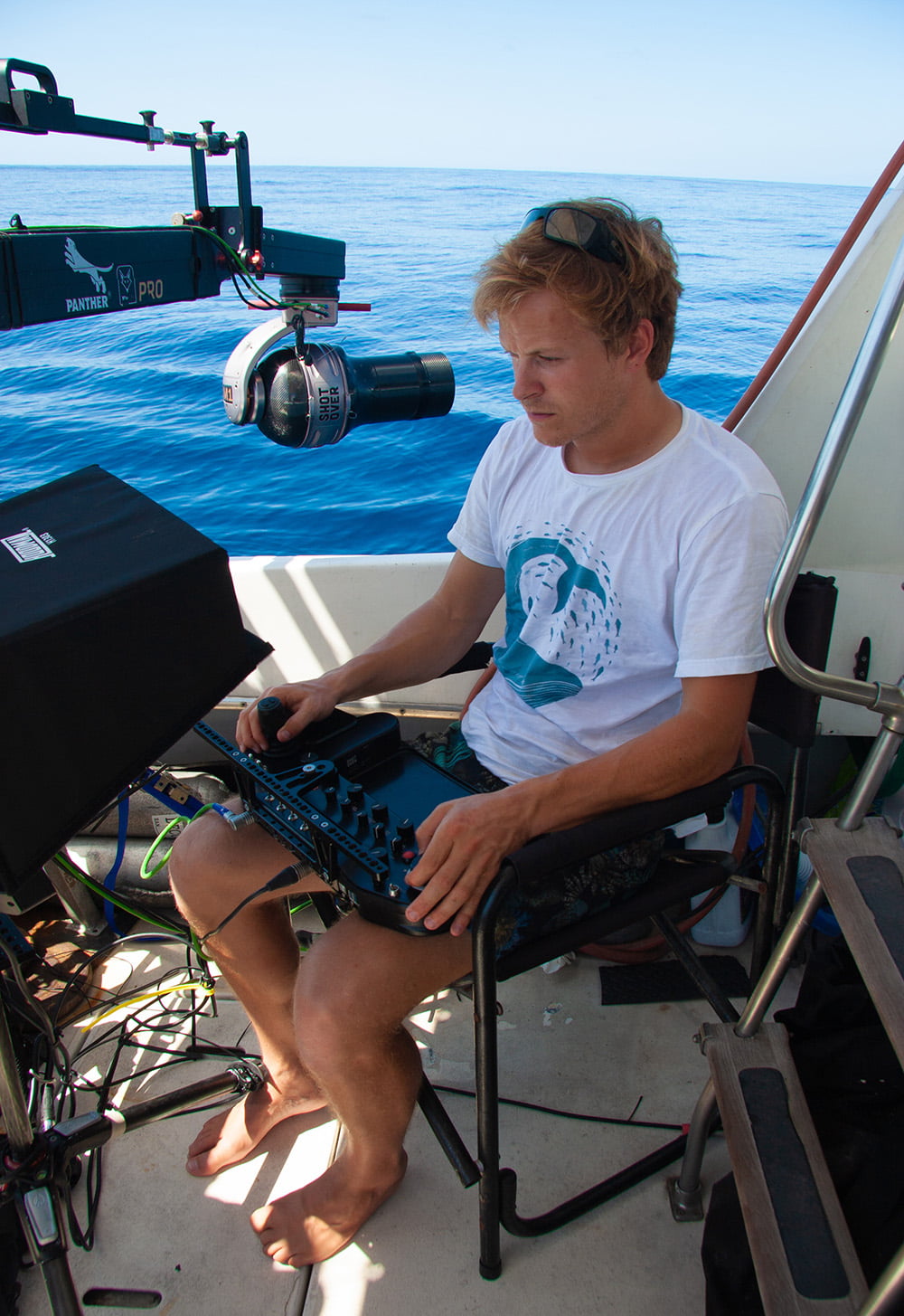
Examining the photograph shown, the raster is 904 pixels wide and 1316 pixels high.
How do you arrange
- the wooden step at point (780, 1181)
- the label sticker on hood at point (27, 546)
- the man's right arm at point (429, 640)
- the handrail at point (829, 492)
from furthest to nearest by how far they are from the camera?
1. the man's right arm at point (429, 640)
2. the label sticker on hood at point (27, 546)
3. the wooden step at point (780, 1181)
4. the handrail at point (829, 492)

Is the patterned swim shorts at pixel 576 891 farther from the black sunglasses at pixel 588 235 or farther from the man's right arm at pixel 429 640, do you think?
the black sunglasses at pixel 588 235

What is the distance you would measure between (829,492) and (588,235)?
0.57 meters

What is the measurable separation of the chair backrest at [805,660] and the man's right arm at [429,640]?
0.52 metres

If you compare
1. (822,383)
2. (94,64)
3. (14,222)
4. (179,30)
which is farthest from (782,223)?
(94,64)

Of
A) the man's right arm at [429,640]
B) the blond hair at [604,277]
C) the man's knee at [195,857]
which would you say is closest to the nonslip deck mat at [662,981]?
the man's right arm at [429,640]

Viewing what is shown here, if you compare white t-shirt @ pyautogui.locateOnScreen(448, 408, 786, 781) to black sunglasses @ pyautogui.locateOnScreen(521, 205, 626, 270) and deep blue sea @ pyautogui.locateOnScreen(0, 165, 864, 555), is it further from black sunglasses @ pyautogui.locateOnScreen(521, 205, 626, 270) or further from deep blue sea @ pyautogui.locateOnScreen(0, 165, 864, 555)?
deep blue sea @ pyautogui.locateOnScreen(0, 165, 864, 555)

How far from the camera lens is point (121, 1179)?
1324mm

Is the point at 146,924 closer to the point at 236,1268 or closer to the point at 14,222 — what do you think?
the point at 236,1268

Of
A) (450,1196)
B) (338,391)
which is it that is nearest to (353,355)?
(338,391)

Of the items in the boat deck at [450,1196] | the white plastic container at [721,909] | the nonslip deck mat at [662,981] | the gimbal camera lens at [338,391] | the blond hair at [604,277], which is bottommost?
the boat deck at [450,1196]

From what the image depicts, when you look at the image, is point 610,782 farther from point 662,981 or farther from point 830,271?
point 830,271

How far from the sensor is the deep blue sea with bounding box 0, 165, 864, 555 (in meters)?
4.83

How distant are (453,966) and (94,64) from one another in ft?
80.9

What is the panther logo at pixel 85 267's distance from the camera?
1.28 metres
